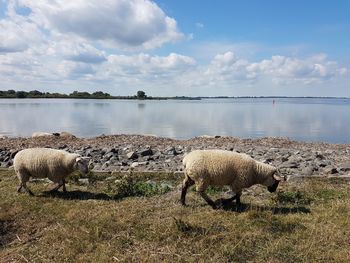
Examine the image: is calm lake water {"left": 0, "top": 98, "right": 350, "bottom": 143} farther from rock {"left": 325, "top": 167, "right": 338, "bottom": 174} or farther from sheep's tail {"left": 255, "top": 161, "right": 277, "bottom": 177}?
sheep's tail {"left": 255, "top": 161, "right": 277, "bottom": 177}

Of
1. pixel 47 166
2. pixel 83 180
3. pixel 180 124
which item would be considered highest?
pixel 47 166

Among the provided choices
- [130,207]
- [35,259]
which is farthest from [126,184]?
[35,259]

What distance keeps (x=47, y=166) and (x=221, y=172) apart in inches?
219

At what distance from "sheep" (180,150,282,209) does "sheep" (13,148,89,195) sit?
3.81 metres

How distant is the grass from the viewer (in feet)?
23.2

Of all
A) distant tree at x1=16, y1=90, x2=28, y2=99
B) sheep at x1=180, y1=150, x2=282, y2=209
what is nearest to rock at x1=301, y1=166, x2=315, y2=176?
sheep at x1=180, y1=150, x2=282, y2=209

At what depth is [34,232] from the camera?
838cm

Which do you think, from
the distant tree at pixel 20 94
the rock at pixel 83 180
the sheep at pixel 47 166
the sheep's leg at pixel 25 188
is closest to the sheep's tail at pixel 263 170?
the sheep at pixel 47 166

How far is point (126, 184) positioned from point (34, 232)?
3478 mm

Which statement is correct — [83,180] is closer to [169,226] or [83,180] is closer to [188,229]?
[169,226]

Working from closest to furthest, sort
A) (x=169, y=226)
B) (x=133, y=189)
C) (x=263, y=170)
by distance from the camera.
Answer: (x=169, y=226), (x=263, y=170), (x=133, y=189)

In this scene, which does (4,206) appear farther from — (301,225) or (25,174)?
(301,225)

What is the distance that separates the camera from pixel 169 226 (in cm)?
823

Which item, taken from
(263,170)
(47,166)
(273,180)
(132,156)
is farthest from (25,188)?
(273,180)
